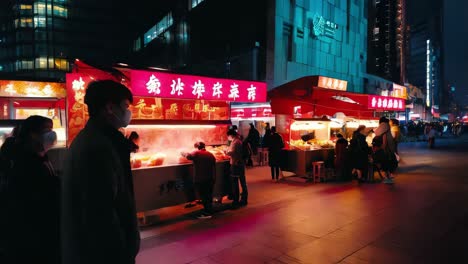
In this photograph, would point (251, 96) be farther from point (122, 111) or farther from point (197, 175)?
point (122, 111)

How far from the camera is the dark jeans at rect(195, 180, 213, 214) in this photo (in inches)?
258

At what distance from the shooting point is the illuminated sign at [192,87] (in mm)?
6204

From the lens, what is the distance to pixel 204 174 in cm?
650

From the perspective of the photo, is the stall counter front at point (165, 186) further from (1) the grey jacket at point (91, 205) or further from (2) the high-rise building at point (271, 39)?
(2) the high-rise building at point (271, 39)

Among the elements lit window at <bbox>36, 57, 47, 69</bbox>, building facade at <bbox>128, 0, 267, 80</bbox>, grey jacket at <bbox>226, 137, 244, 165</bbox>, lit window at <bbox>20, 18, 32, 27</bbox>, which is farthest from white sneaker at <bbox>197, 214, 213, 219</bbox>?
lit window at <bbox>20, 18, 32, 27</bbox>

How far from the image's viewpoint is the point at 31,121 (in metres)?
2.48

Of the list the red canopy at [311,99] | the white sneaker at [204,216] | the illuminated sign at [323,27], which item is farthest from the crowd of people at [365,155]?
the illuminated sign at [323,27]

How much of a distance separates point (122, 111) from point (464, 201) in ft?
28.9

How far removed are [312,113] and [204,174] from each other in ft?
20.9

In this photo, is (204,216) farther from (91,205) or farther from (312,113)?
(312,113)

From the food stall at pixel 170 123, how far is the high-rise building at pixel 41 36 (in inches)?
2031

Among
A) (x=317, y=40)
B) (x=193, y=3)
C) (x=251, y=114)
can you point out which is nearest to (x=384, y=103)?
(x=251, y=114)

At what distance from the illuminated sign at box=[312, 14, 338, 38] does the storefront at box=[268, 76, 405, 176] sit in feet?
39.8

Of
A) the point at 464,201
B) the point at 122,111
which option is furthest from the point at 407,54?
the point at 122,111
